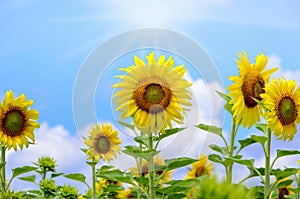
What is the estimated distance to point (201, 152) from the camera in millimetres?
2279

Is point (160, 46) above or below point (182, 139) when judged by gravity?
above

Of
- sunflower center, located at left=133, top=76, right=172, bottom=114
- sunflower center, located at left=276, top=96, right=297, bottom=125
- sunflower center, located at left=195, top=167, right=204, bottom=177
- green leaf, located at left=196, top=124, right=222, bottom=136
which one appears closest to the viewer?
sunflower center, located at left=133, top=76, right=172, bottom=114

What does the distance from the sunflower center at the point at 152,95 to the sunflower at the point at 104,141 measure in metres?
0.36

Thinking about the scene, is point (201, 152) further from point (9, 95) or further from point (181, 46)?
point (9, 95)

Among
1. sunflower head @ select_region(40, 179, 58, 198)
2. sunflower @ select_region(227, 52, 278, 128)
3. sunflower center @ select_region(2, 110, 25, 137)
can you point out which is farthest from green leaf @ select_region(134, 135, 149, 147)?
sunflower center @ select_region(2, 110, 25, 137)

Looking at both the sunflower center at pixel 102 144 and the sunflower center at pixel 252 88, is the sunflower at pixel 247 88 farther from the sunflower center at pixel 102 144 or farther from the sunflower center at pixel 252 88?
Result: the sunflower center at pixel 102 144

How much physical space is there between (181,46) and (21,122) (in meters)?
1.63

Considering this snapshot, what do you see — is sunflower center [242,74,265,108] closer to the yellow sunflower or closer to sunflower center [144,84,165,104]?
sunflower center [144,84,165,104]

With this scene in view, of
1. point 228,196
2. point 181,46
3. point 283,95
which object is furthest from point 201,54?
point 228,196

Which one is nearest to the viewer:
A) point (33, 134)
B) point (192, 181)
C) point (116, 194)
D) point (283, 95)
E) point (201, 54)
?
point (192, 181)

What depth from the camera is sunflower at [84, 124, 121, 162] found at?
2496mm

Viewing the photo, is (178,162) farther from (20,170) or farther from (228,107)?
(20,170)

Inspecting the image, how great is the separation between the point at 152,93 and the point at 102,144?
0.92 meters

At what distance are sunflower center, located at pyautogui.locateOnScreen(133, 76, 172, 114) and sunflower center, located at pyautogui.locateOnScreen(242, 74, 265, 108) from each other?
24.7 inches
